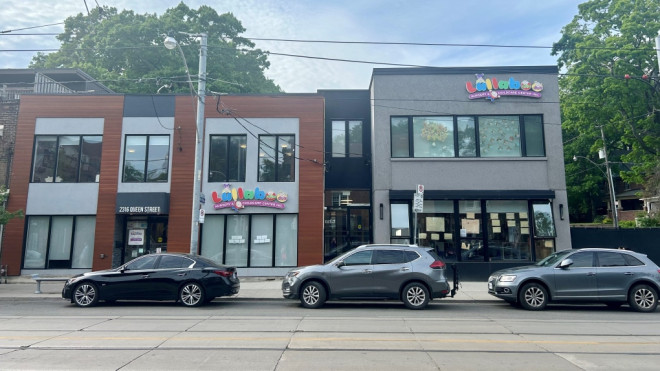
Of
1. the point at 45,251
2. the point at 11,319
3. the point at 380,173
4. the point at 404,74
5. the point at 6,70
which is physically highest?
the point at 6,70

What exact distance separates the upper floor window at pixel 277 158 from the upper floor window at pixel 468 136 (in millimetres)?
4399

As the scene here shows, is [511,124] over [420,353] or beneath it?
over

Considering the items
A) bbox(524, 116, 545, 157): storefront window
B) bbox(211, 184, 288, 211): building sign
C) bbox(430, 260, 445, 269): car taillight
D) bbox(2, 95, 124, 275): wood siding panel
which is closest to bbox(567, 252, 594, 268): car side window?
bbox(430, 260, 445, 269): car taillight

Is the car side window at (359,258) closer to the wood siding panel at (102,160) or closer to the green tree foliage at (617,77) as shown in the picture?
the wood siding panel at (102,160)

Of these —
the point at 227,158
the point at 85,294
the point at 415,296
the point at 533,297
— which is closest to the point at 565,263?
→ the point at 533,297

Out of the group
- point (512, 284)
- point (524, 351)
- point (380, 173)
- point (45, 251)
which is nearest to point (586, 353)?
point (524, 351)

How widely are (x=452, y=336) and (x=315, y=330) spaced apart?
8.64 ft

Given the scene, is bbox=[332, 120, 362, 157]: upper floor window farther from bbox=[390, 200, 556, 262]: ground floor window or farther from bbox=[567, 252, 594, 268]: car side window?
bbox=[567, 252, 594, 268]: car side window

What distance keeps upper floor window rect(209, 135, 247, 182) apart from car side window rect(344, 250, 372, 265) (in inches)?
307

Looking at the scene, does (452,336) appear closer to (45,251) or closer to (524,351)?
(524,351)

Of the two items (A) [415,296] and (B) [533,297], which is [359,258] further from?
(B) [533,297]

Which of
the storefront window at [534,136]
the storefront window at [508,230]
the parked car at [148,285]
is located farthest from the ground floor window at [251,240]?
the storefront window at [534,136]

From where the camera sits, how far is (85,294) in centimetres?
1133

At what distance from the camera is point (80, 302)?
37.1 feet
